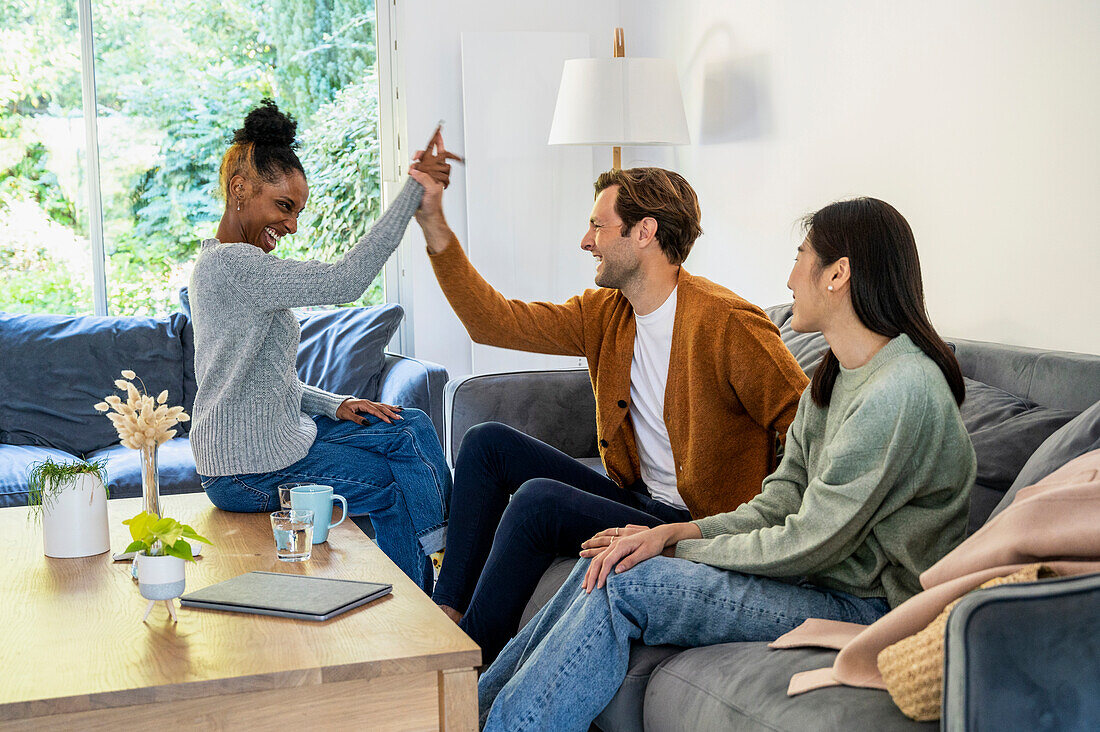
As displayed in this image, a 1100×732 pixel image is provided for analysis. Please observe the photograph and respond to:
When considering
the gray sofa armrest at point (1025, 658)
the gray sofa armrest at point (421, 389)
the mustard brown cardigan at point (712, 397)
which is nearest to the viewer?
the gray sofa armrest at point (1025, 658)

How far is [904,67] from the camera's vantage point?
250 centimetres

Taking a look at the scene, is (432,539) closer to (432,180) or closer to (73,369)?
(432,180)

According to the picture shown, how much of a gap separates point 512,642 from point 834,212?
0.81 metres

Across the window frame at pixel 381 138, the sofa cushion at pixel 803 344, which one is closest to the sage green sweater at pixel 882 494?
the sofa cushion at pixel 803 344

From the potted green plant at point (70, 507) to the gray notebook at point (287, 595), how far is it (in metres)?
0.37

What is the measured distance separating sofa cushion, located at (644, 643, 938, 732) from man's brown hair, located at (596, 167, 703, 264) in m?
0.95

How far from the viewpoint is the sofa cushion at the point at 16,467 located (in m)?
2.81

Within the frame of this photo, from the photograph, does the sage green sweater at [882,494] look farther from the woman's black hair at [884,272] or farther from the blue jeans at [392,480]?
the blue jeans at [392,480]

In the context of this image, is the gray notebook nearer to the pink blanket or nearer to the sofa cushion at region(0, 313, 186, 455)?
the pink blanket

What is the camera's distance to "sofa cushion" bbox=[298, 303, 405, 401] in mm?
3410

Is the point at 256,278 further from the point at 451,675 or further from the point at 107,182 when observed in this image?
the point at 107,182

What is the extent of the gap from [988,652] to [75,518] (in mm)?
1425

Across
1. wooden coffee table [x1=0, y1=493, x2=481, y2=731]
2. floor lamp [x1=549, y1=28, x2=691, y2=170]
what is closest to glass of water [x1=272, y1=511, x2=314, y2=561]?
wooden coffee table [x1=0, y1=493, x2=481, y2=731]

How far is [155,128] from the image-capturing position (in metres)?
3.97
